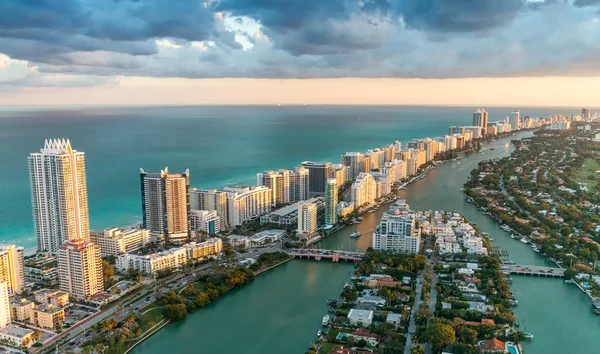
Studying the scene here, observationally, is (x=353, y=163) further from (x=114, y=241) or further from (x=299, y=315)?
(x=299, y=315)

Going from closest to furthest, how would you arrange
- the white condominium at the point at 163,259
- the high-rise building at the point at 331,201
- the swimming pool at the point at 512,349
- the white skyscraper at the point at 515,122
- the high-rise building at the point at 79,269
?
the swimming pool at the point at 512,349, the high-rise building at the point at 79,269, the white condominium at the point at 163,259, the high-rise building at the point at 331,201, the white skyscraper at the point at 515,122

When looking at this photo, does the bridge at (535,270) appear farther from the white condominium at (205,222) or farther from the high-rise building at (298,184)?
the high-rise building at (298,184)

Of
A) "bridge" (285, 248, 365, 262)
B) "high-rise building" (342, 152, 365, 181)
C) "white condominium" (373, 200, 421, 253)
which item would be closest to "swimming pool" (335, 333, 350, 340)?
"bridge" (285, 248, 365, 262)

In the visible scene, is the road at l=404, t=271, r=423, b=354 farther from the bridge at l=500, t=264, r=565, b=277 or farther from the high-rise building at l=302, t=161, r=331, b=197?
the high-rise building at l=302, t=161, r=331, b=197

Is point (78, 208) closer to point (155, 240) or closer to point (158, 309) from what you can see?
point (155, 240)

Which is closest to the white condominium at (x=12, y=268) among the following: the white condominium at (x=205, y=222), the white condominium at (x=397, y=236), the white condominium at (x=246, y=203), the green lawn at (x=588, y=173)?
the white condominium at (x=205, y=222)

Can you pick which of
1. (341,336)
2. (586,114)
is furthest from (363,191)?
(586,114)
